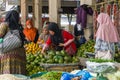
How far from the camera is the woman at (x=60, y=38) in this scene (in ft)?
23.1

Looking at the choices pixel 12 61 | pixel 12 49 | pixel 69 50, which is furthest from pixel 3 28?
pixel 69 50

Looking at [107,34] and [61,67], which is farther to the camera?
[107,34]

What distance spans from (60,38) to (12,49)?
1.81 m

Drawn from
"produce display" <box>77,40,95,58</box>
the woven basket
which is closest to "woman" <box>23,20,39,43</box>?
"produce display" <box>77,40,95,58</box>

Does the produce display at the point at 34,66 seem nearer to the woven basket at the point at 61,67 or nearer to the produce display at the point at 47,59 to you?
the produce display at the point at 47,59

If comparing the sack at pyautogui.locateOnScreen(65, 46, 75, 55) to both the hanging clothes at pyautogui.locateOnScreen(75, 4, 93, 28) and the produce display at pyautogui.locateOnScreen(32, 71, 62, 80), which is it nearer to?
the hanging clothes at pyautogui.locateOnScreen(75, 4, 93, 28)

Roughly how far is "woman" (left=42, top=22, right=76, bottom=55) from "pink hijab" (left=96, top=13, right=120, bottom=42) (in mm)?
665

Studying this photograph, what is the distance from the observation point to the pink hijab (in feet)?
24.2

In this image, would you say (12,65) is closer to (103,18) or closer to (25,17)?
(103,18)

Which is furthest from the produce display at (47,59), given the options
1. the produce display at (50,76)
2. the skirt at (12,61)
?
the produce display at (50,76)

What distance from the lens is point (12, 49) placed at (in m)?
5.63

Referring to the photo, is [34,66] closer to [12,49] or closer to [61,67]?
[61,67]

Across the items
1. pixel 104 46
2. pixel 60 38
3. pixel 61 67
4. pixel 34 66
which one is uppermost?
pixel 60 38

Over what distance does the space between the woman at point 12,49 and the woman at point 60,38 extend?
1379 millimetres
